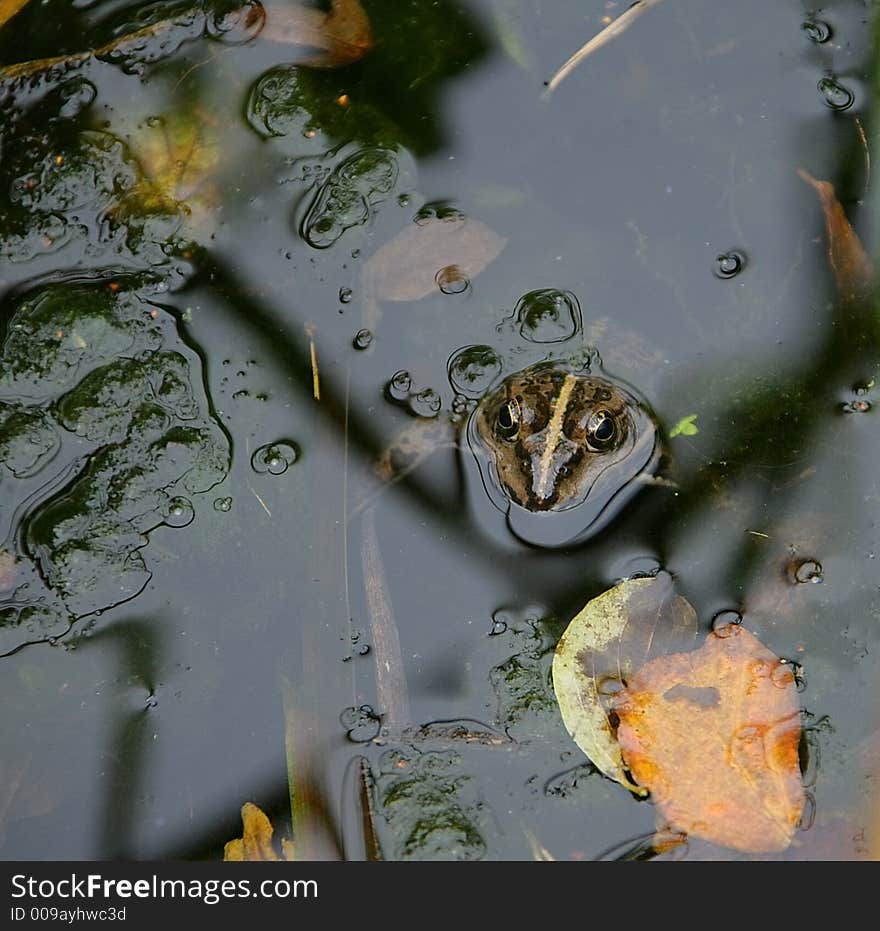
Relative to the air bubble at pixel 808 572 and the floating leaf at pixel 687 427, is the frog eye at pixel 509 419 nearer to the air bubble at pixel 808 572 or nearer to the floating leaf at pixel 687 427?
the floating leaf at pixel 687 427

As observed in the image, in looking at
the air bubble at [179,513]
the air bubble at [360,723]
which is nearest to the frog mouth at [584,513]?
the air bubble at [360,723]

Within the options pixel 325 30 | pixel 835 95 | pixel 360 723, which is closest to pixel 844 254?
pixel 835 95

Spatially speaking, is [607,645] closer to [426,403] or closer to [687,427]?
[687,427]

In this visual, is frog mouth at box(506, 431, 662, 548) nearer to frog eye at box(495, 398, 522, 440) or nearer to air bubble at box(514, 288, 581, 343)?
frog eye at box(495, 398, 522, 440)

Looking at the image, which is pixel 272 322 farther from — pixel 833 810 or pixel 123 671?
pixel 833 810

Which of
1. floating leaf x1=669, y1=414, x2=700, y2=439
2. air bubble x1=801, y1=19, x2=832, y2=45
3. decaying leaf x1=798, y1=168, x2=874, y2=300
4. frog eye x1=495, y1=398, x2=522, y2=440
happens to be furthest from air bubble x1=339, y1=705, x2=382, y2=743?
air bubble x1=801, y1=19, x2=832, y2=45

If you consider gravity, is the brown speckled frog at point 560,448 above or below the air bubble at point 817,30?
below

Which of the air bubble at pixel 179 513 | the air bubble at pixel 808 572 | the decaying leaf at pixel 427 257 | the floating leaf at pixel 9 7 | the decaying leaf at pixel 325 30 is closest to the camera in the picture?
the air bubble at pixel 808 572
